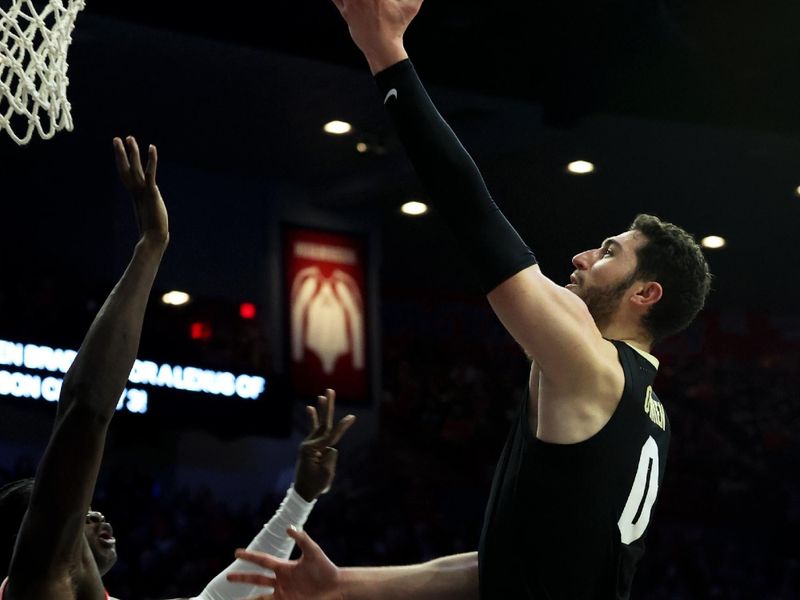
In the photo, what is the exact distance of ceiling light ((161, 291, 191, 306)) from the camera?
35.5 feet

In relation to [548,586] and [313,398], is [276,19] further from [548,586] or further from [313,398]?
[548,586]

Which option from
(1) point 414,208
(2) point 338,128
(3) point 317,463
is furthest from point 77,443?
(1) point 414,208

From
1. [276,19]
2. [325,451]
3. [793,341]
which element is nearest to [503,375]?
[793,341]

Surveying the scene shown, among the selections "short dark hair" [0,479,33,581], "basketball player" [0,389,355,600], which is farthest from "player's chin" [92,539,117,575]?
"basketball player" [0,389,355,600]

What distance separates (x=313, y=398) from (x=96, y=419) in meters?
9.37

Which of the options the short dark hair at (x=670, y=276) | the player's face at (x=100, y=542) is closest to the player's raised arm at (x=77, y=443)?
the player's face at (x=100, y=542)

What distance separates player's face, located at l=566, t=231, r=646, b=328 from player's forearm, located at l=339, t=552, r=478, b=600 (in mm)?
606

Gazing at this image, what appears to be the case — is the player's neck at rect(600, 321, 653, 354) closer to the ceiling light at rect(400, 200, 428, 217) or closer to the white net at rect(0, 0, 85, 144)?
the white net at rect(0, 0, 85, 144)

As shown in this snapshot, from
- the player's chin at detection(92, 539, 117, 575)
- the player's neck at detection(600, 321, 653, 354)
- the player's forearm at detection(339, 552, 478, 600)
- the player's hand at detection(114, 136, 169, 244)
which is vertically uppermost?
the player's hand at detection(114, 136, 169, 244)

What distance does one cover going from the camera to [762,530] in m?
12.4

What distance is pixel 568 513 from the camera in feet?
7.69

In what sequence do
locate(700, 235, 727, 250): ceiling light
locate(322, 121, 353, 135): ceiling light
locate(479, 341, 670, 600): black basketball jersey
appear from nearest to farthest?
locate(479, 341, 670, 600): black basketball jersey, locate(322, 121, 353, 135): ceiling light, locate(700, 235, 727, 250): ceiling light

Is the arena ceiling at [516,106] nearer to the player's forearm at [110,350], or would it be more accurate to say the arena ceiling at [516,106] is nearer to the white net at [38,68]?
the white net at [38,68]

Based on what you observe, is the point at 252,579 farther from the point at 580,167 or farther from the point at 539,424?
the point at 580,167
